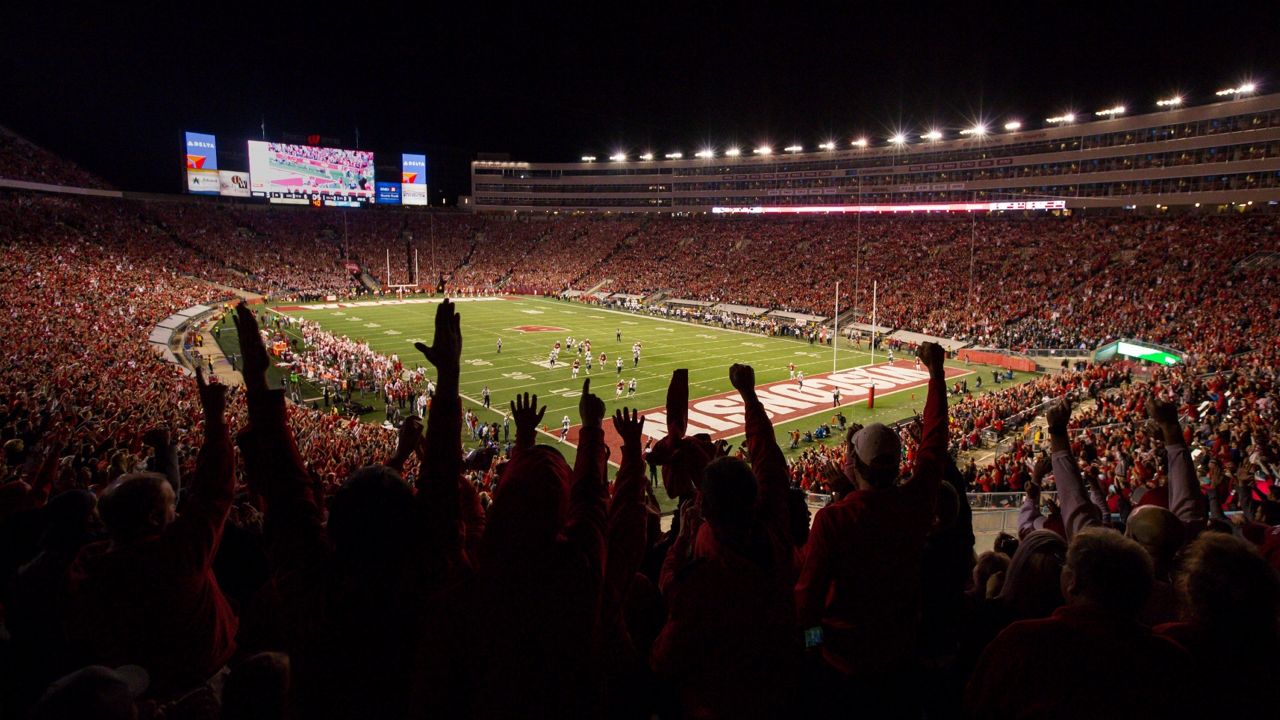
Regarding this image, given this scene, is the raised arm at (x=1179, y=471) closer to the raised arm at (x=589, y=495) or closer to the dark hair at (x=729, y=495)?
the dark hair at (x=729, y=495)

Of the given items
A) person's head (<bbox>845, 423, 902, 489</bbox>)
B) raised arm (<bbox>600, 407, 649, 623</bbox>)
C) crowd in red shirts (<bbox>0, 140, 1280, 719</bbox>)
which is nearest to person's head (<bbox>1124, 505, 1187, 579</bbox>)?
crowd in red shirts (<bbox>0, 140, 1280, 719</bbox>)

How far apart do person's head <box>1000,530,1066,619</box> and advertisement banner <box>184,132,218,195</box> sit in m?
80.1

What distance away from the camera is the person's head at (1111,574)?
2.08m

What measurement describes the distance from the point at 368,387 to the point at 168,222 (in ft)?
173

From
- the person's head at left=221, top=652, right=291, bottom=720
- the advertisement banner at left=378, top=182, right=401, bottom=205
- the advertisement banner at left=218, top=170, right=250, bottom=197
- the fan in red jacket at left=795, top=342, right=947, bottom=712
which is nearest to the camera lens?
the person's head at left=221, top=652, right=291, bottom=720

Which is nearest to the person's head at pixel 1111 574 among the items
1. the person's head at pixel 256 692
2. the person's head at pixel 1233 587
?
the person's head at pixel 1233 587

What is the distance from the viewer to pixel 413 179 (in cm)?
8619

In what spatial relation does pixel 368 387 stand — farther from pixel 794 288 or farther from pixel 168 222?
pixel 168 222

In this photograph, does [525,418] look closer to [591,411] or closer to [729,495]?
[591,411]

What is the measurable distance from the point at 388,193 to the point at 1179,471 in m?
90.2

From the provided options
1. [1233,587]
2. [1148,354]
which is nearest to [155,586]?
[1233,587]

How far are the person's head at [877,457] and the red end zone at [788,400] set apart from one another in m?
18.4

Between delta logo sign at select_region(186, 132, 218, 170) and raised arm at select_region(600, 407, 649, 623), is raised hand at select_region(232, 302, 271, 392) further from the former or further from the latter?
delta logo sign at select_region(186, 132, 218, 170)

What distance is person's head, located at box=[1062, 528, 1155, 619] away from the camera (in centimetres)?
208
